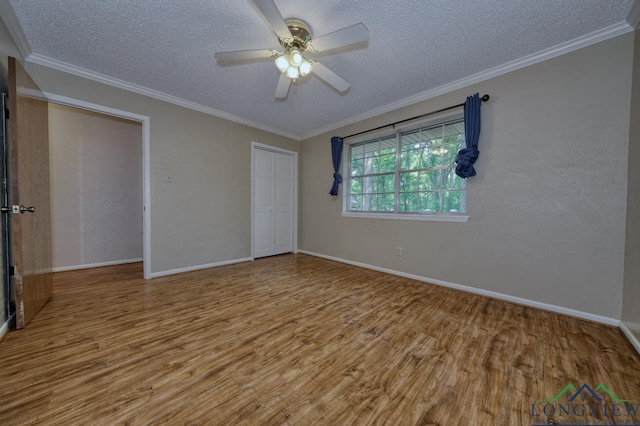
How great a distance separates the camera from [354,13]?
1.83m

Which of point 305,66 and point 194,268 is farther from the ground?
point 305,66

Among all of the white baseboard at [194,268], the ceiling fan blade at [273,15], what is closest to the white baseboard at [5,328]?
the white baseboard at [194,268]

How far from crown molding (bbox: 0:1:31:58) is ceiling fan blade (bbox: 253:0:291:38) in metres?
2.11

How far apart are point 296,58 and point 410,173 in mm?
2239

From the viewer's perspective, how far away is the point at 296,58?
74.3 inches

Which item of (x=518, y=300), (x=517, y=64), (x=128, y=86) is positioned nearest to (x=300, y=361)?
(x=518, y=300)

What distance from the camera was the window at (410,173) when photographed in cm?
295

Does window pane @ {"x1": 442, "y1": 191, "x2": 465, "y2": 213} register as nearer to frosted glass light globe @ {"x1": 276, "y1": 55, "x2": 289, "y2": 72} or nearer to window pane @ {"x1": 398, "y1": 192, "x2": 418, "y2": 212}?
A: window pane @ {"x1": 398, "y1": 192, "x2": 418, "y2": 212}

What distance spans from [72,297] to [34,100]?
6.68 ft

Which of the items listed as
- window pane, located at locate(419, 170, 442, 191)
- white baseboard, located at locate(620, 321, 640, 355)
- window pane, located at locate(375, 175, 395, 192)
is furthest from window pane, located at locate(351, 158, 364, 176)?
white baseboard, located at locate(620, 321, 640, 355)

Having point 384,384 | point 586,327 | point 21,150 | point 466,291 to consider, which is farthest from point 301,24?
point 586,327

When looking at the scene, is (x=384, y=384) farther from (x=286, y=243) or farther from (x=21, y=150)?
(x=286, y=243)

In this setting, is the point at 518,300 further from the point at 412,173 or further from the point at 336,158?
the point at 336,158

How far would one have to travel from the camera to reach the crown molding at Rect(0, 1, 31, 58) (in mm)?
1779
